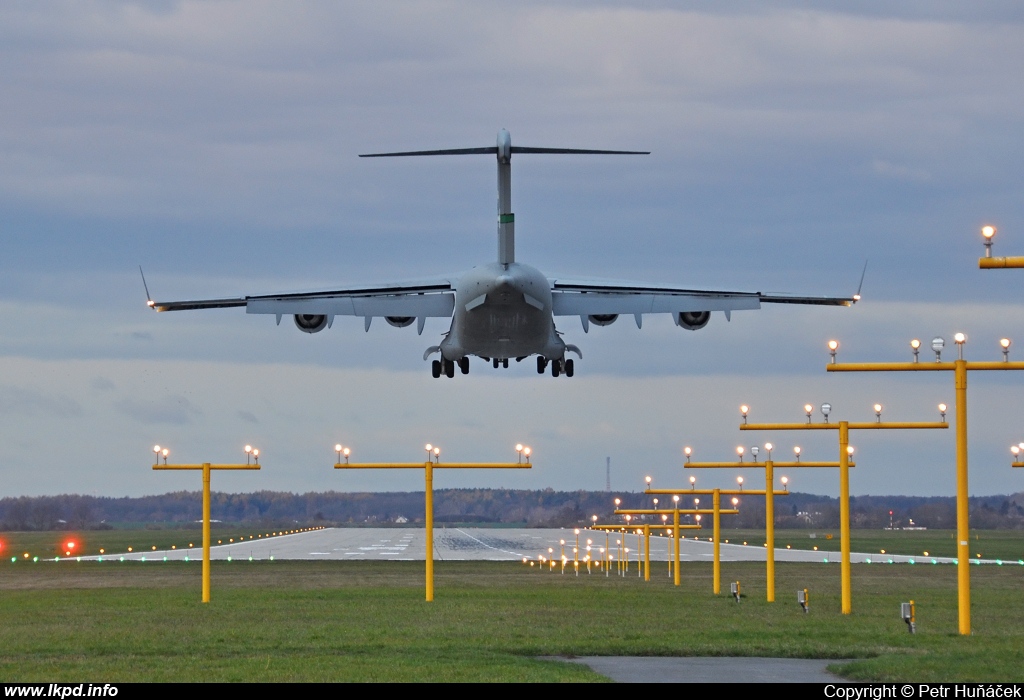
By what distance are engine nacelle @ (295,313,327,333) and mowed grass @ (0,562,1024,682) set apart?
846cm

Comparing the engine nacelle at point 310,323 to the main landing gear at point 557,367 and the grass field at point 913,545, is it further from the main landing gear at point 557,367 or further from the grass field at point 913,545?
the grass field at point 913,545

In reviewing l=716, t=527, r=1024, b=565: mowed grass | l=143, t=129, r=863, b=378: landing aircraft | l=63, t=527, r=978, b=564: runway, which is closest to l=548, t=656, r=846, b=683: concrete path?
l=143, t=129, r=863, b=378: landing aircraft

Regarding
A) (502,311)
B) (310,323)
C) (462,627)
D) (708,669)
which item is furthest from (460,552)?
(708,669)

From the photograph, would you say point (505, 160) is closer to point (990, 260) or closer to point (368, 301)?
point (368, 301)

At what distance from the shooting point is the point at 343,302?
43750 millimetres

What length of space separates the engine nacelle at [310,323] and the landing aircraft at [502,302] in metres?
0.03

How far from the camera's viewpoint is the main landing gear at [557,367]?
1966 inches

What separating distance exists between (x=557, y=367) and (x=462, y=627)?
1420 cm

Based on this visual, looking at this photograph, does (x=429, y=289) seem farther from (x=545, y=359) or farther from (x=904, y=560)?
(x=904, y=560)

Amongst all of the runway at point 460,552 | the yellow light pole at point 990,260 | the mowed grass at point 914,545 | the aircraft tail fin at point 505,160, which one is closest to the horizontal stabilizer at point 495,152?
the aircraft tail fin at point 505,160

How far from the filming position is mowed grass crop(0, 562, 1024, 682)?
27219 millimetres

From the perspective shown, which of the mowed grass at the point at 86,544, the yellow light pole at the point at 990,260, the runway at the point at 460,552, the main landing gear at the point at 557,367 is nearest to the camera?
the yellow light pole at the point at 990,260

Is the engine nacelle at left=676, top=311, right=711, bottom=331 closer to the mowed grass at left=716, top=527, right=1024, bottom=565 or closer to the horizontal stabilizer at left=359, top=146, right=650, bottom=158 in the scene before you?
the horizontal stabilizer at left=359, top=146, right=650, bottom=158

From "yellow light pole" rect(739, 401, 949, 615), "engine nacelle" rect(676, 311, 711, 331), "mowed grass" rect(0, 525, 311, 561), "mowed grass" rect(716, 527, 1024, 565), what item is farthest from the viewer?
"mowed grass" rect(0, 525, 311, 561)
